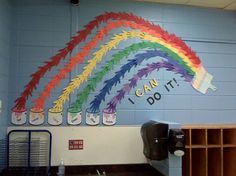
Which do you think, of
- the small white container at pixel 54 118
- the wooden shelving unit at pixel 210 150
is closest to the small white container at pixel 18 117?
the small white container at pixel 54 118

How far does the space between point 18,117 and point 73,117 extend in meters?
0.58

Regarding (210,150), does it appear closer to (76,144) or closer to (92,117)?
(92,117)

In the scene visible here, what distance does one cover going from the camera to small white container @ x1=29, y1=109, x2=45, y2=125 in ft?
8.91

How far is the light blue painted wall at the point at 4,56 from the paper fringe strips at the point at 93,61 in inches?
19.1

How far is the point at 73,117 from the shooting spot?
280cm

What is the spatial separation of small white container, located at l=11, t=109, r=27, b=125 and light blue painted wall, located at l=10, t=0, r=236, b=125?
Result: 5.1 inches

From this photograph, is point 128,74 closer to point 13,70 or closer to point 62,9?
point 62,9

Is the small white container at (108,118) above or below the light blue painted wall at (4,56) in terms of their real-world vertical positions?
below

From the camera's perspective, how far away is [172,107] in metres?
3.04

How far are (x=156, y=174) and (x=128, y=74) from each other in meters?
1.14

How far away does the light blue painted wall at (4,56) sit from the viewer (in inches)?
98.0

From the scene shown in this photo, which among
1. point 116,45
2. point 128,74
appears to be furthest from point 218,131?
point 116,45

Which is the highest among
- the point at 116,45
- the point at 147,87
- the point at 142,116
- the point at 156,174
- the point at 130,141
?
the point at 116,45

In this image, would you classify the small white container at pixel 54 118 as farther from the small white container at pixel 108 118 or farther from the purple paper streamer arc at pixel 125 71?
the small white container at pixel 108 118
